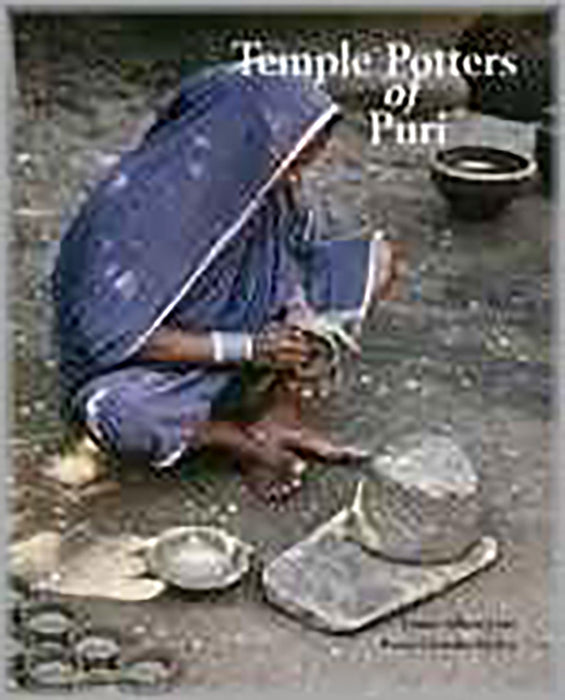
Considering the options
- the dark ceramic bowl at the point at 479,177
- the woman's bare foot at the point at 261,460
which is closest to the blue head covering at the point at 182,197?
the woman's bare foot at the point at 261,460

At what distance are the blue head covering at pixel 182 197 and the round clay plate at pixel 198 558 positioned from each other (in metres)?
0.43

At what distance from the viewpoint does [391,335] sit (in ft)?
17.7

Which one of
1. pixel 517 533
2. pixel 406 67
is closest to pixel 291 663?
pixel 517 533

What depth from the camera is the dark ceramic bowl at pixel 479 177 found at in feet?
17.7

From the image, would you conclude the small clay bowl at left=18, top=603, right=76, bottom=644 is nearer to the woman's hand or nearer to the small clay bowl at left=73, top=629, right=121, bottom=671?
the small clay bowl at left=73, top=629, right=121, bottom=671

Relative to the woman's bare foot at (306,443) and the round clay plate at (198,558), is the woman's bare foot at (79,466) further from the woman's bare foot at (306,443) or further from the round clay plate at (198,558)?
the woman's bare foot at (306,443)

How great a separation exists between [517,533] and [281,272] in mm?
826

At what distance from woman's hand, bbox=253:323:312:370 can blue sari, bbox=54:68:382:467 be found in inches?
1.3

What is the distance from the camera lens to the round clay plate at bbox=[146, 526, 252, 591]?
505 centimetres

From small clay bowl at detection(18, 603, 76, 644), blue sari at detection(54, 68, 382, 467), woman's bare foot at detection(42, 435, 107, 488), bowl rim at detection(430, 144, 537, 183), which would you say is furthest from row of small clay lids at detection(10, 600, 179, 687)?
bowl rim at detection(430, 144, 537, 183)

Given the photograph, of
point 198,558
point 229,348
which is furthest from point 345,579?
point 229,348

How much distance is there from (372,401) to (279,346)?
1.06 ft

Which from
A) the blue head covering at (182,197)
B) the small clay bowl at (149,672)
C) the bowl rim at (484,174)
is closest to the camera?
the small clay bowl at (149,672)

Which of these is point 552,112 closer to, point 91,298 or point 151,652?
point 91,298
